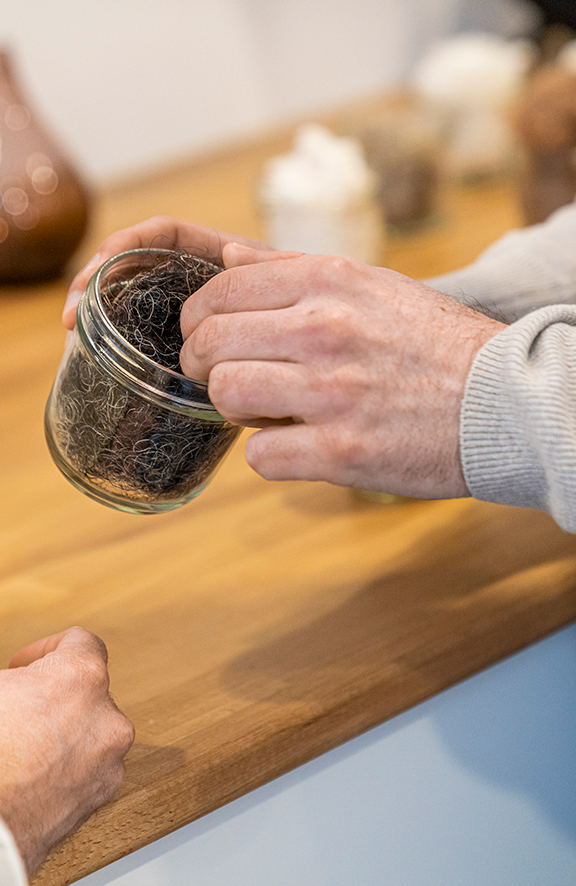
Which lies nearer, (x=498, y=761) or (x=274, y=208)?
(x=498, y=761)

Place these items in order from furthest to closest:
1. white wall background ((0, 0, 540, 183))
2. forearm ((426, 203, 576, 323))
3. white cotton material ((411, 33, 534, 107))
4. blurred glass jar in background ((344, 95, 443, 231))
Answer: white wall background ((0, 0, 540, 183))
white cotton material ((411, 33, 534, 107))
blurred glass jar in background ((344, 95, 443, 231))
forearm ((426, 203, 576, 323))

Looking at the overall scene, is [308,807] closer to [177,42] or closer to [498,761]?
[498,761]

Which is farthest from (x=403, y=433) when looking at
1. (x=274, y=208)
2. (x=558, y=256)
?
(x=274, y=208)

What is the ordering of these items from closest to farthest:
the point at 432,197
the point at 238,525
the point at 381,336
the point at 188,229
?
the point at 381,336
the point at 188,229
the point at 238,525
the point at 432,197

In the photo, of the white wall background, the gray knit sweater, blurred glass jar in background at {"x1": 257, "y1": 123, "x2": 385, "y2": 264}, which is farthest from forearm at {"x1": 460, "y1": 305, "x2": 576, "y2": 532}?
the white wall background

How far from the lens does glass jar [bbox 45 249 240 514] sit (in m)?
0.46

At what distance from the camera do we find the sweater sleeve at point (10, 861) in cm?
36

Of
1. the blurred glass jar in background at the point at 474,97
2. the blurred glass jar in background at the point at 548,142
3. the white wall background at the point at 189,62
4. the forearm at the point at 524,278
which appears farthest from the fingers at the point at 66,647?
the white wall background at the point at 189,62

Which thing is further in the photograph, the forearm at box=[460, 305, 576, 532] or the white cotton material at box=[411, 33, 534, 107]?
the white cotton material at box=[411, 33, 534, 107]

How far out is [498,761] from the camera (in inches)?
20.7

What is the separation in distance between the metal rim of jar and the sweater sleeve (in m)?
0.22

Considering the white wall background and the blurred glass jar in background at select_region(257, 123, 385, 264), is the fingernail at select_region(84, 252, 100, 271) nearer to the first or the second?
the blurred glass jar in background at select_region(257, 123, 385, 264)

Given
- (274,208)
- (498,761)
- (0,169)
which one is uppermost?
(0,169)

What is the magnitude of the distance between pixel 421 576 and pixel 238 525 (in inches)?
6.2
